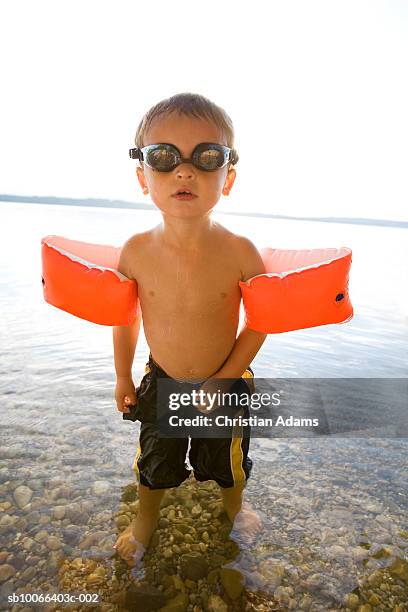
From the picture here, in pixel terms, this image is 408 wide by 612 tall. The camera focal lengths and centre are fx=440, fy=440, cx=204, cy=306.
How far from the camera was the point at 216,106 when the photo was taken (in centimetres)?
189

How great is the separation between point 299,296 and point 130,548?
1.44m

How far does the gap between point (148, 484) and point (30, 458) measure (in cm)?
97

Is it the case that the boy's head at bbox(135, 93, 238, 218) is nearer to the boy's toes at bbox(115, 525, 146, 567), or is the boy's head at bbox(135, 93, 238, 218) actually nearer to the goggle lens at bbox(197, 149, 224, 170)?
the goggle lens at bbox(197, 149, 224, 170)

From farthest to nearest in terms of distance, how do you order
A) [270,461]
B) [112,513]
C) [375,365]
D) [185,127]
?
1. [375,365]
2. [270,461]
3. [112,513]
4. [185,127]

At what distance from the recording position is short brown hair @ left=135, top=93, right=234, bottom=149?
1.81 metres

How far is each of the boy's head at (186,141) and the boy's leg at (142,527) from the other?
4.46ft

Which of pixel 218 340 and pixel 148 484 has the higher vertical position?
pixel 218 340

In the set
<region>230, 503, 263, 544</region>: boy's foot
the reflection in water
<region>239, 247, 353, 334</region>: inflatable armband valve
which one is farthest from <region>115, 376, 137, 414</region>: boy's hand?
<region>230, 503, 263, 544</region>: boy's foot

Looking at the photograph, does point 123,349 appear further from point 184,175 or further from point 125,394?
point 184,175

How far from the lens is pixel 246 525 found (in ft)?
7.53

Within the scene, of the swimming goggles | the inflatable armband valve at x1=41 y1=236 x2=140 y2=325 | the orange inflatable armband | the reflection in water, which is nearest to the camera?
the swimming goggles

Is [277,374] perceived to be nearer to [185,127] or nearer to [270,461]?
[270,461]

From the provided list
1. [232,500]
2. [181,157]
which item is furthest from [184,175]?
[232,500]

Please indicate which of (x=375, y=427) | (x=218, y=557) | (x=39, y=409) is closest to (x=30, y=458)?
(x=39, y=409)
